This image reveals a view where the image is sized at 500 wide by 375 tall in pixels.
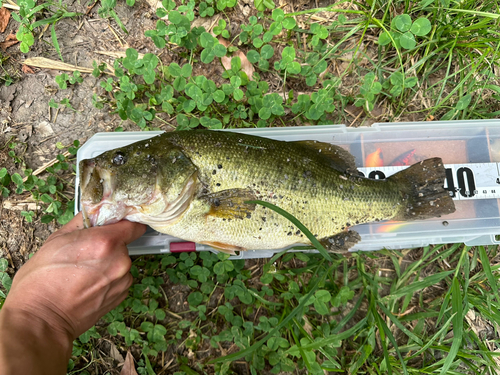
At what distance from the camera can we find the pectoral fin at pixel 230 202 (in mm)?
2311

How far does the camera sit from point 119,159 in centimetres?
225

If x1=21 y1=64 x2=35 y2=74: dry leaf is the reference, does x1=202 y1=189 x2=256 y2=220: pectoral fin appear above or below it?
below

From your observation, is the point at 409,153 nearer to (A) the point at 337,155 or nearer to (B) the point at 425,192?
(B) the point at 425,192

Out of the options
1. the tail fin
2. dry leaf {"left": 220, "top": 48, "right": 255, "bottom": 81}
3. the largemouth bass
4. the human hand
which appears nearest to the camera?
the human hand

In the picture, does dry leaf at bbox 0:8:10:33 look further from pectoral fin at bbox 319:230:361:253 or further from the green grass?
pectoral fin at bbox 319:230:361:253

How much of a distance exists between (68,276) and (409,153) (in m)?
3.20

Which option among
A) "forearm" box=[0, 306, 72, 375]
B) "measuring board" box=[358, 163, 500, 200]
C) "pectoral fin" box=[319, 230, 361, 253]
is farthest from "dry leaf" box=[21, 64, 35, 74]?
"measuring board" box=[358, 163, 500, 200]

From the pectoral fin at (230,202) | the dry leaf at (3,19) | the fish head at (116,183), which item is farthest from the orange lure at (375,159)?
the dry leaf at (3,19)

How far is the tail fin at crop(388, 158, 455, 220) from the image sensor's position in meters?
2.74

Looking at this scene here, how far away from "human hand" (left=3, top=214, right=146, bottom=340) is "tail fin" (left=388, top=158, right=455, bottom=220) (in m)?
2.39

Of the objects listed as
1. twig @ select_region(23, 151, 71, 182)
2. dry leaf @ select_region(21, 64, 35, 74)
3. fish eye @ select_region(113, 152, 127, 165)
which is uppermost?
dry leaf @ select_region(21, 64, 35, 74)

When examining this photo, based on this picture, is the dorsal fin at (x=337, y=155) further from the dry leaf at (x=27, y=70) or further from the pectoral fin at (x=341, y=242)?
the dry leaf at (x=27, y=70)

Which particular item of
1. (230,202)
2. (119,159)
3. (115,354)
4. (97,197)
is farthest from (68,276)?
(115,354)

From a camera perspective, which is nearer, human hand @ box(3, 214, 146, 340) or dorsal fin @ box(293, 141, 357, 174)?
human hand @ box(3, 214, 146, 340)
